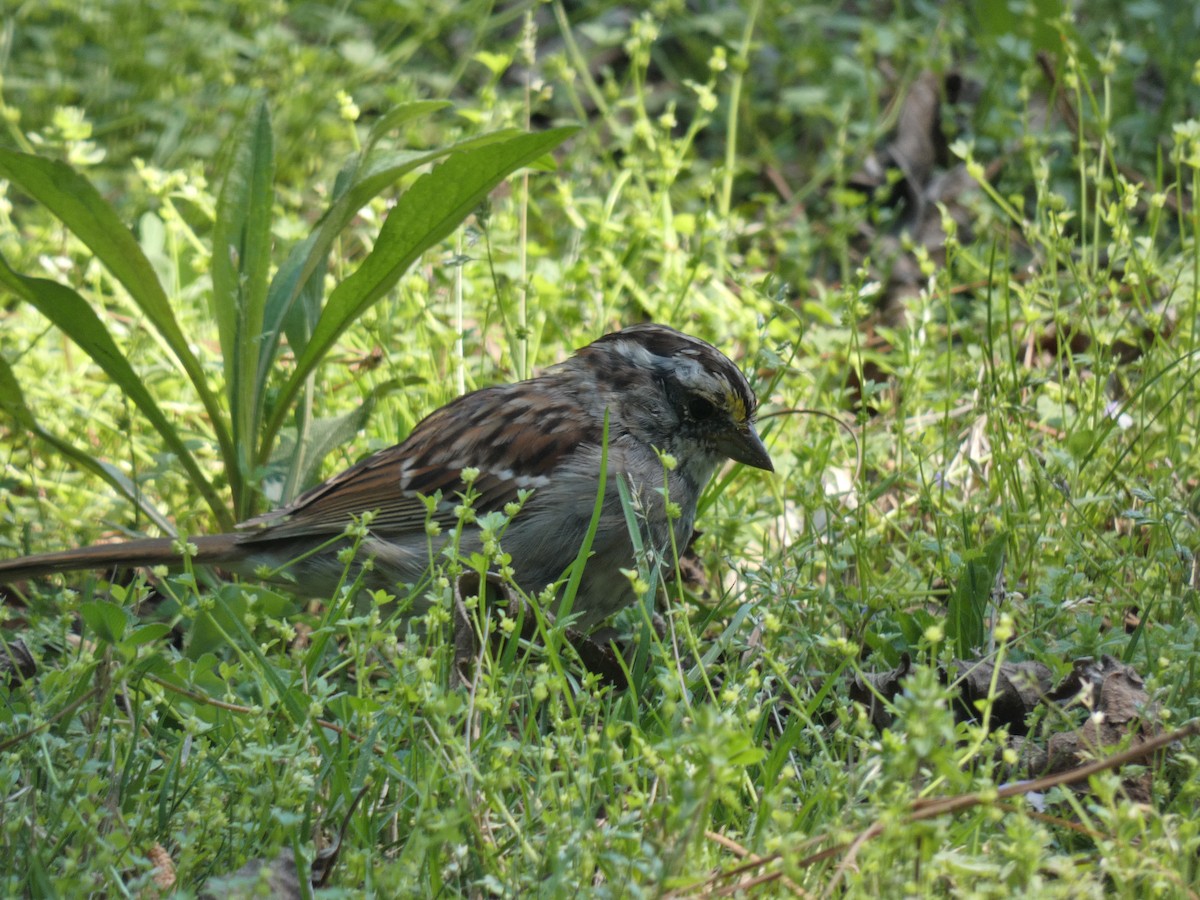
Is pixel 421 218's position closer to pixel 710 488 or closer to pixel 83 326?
pixel 83 326

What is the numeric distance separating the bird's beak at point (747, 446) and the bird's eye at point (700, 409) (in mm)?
59

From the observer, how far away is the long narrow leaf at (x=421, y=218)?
3.33m

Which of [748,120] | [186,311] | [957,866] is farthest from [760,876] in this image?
[748,120]

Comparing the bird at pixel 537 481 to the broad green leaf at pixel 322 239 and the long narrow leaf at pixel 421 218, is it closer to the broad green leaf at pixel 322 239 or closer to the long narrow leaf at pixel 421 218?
the long narrow leaf at pixel 421 218

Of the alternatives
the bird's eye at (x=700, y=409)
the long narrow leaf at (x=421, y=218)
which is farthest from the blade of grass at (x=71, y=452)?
the bird's eye at (x=700, y=409)

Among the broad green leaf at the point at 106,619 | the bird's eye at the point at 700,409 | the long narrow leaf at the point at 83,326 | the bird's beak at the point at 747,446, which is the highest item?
the long narrow leaf at the point at 83,326

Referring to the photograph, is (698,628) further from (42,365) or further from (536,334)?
(42,365)

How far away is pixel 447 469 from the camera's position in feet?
11.3

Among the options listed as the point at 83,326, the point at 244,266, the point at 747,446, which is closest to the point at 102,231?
the point at 83,326

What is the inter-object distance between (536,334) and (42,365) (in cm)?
152

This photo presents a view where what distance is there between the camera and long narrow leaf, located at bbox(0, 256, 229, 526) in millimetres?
3436

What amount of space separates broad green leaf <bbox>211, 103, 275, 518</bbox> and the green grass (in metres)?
0.01

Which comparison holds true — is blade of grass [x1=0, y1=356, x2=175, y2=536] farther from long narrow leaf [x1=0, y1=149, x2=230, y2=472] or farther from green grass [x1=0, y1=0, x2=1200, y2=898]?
long narrow leaf [x1=0, y1=149, x2=230, y2=472]

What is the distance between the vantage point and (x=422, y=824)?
6.42 feet
